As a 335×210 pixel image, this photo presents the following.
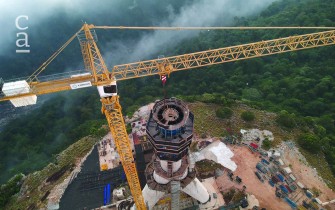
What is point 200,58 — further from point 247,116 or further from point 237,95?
point 237,95

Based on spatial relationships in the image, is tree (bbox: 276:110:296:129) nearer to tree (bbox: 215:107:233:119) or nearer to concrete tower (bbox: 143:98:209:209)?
tree (bbox: 215:107:233:119)

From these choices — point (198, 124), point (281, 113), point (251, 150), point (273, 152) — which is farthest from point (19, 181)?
point (281, 113)

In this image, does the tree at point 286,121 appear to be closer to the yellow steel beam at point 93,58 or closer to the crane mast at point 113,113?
the crane mast at point 113,113

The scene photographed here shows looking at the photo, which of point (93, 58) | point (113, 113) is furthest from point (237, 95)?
point (113, 113)

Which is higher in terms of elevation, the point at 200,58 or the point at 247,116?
the point at 200,58

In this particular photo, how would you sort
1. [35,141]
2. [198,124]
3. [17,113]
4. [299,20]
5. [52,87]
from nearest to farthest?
[52,87], [198,124], [35,141], [299,20], [17,113]

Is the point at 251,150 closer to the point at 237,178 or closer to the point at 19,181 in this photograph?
the point at 237,178

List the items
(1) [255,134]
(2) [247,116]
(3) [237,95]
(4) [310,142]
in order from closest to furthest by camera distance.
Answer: (4) [310,142] < (1) [255,134] < (2) [247,116] < (3) [237,95]

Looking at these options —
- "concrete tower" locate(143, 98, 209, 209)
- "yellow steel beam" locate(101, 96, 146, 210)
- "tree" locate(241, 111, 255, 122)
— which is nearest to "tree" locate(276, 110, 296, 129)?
"tree" locate(241, 111, 255, 122)

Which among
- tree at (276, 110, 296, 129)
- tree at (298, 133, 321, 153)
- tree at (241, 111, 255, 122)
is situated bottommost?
tree at (298, 133, 321, 153)
